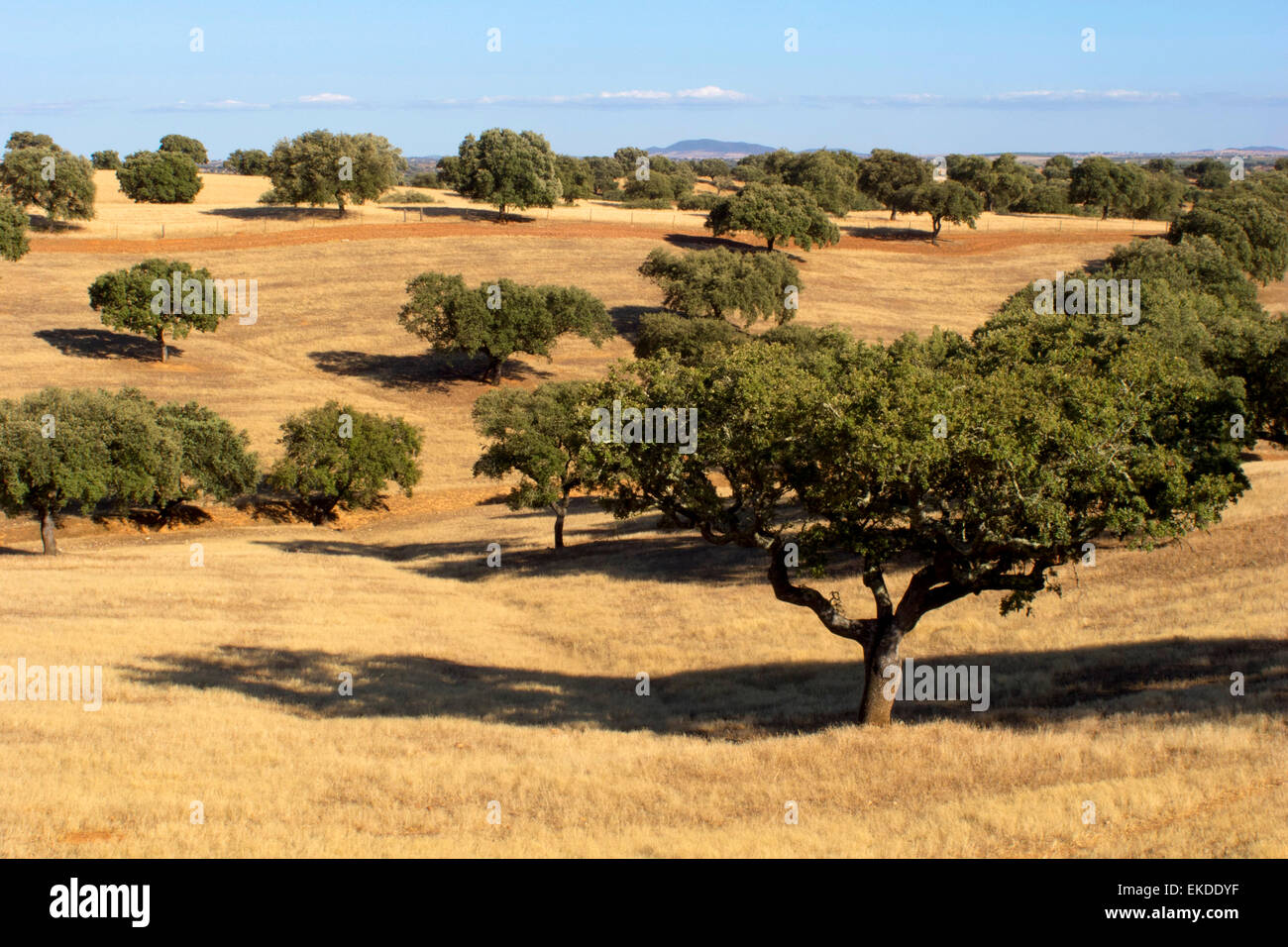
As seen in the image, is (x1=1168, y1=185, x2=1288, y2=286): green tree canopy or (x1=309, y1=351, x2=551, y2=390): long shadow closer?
(x1=309, y1=351, x2=551, y2=390): long shadow

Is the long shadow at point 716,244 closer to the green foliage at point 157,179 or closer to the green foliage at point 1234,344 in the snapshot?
the green foliage at point 1234,344

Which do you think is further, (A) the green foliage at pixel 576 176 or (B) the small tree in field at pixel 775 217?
(A) the green foliage at pixel 576 176

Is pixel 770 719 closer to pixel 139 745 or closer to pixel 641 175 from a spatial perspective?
pixel 139 745

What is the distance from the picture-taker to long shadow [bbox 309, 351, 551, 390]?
73.2m

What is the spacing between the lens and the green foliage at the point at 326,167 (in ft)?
332

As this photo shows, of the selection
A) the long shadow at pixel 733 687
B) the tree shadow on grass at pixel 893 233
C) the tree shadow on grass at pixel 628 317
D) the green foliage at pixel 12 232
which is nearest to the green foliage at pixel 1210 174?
the tree shadow on grass at pixel 893 233

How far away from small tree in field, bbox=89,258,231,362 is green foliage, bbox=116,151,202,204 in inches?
1895

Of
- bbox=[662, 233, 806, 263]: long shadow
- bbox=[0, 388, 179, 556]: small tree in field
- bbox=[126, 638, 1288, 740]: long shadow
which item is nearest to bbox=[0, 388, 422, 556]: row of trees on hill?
bbox=[0, 388, 179, 556]: small tree in field

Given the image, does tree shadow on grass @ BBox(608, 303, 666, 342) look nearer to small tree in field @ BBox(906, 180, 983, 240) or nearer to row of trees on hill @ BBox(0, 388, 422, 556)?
row of trees on hill @ BBox(0, 388, 422, 556)

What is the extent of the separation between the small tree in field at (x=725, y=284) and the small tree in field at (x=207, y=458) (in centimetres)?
3864

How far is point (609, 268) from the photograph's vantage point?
3804 inches

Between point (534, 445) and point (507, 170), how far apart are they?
6924 cm

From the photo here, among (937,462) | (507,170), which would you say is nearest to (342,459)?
(937,462)

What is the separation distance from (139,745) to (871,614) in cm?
1920
